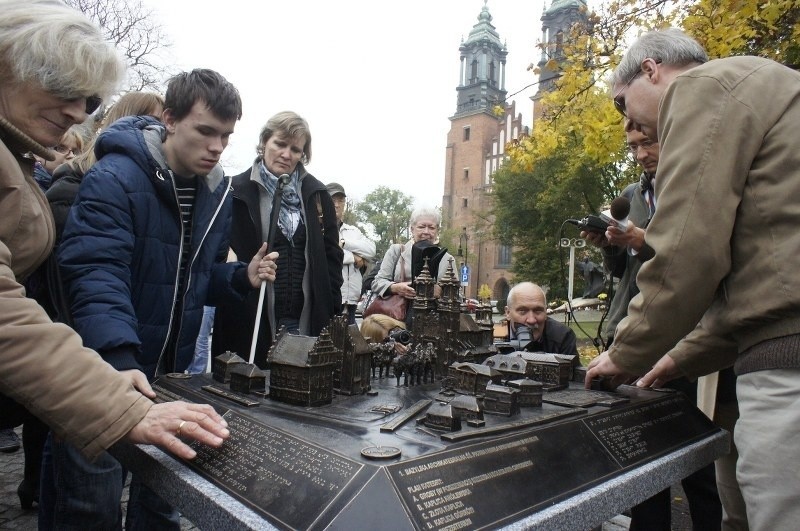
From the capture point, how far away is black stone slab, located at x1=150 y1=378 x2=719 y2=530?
177 cm

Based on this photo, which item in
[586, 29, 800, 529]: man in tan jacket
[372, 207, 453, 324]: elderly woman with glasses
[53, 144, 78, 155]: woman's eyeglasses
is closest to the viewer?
[586, 29, 800, 529]: man in tan jacket

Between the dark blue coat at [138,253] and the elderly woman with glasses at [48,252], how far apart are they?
1.05 ft

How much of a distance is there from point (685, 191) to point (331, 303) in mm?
2727

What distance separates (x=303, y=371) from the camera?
8.80 feet

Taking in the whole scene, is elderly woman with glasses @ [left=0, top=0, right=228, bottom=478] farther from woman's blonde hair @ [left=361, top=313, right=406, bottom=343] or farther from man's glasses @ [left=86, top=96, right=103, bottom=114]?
woman's blonde hair @ [left=361, top=313, right=406, bottom=343]

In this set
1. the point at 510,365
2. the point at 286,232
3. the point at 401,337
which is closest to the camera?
the point at 510,365

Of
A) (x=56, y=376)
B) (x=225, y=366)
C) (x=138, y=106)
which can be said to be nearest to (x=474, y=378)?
(x=225, y=366)

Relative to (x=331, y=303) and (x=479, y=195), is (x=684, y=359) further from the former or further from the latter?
(x=479, y=195)

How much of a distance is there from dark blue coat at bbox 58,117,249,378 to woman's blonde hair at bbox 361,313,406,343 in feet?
4.03

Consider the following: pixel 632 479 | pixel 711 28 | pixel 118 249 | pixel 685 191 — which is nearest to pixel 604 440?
pixel 632 479

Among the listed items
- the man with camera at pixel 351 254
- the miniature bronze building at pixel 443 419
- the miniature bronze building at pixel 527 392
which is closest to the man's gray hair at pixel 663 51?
the miniature bronze building at pixel 527 392

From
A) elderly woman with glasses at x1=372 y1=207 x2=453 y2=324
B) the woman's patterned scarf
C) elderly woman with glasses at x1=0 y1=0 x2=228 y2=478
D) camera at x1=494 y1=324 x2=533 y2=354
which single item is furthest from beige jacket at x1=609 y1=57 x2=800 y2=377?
elderly woman with glasses at x1=372 y1=207 x2=453 y2=324

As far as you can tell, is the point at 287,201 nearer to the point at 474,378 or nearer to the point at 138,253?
the point at 138,253

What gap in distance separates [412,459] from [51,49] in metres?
1.87
